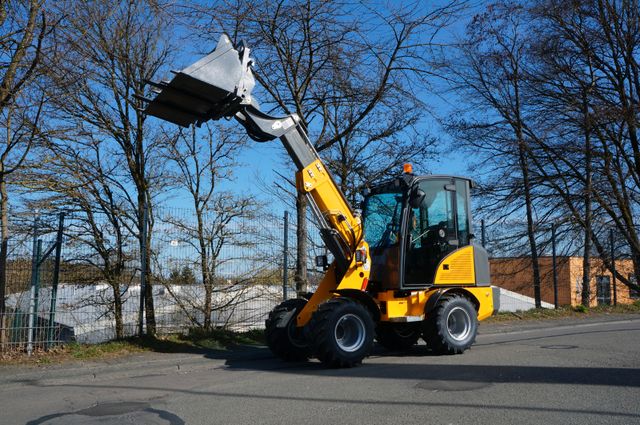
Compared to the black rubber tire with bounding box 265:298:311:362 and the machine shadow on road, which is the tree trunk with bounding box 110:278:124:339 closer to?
the machine shadow on road

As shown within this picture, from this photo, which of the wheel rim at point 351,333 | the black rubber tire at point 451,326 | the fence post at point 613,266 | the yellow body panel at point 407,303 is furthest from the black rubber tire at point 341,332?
the fence post at point 613,266

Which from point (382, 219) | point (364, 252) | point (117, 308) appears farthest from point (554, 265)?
point (117, 308)

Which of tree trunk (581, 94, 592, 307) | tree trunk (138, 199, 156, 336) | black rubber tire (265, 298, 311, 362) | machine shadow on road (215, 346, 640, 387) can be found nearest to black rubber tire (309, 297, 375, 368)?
machine shadow on road (215, 346, 640, 387)

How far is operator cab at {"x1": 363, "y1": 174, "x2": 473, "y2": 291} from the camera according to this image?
33.1ft

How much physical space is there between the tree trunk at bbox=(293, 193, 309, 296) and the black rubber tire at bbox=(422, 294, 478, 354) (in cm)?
370

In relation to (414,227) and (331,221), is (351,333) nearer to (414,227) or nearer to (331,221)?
(331,221)

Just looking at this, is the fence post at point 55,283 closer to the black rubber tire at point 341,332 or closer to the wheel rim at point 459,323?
the black rubber tire at point 341,332

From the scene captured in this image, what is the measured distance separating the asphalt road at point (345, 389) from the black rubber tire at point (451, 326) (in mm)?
230

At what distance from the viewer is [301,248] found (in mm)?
13039

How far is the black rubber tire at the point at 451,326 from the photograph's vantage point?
32.2ft

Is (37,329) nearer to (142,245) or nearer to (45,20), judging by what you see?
(142,245)

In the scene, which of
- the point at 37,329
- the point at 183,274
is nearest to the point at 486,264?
the point at 183,274

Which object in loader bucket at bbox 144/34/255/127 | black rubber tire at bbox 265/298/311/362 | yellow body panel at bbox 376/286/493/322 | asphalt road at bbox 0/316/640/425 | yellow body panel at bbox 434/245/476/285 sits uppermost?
loader bucket at bbox 144/34/255/127

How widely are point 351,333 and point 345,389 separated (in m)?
1.91
